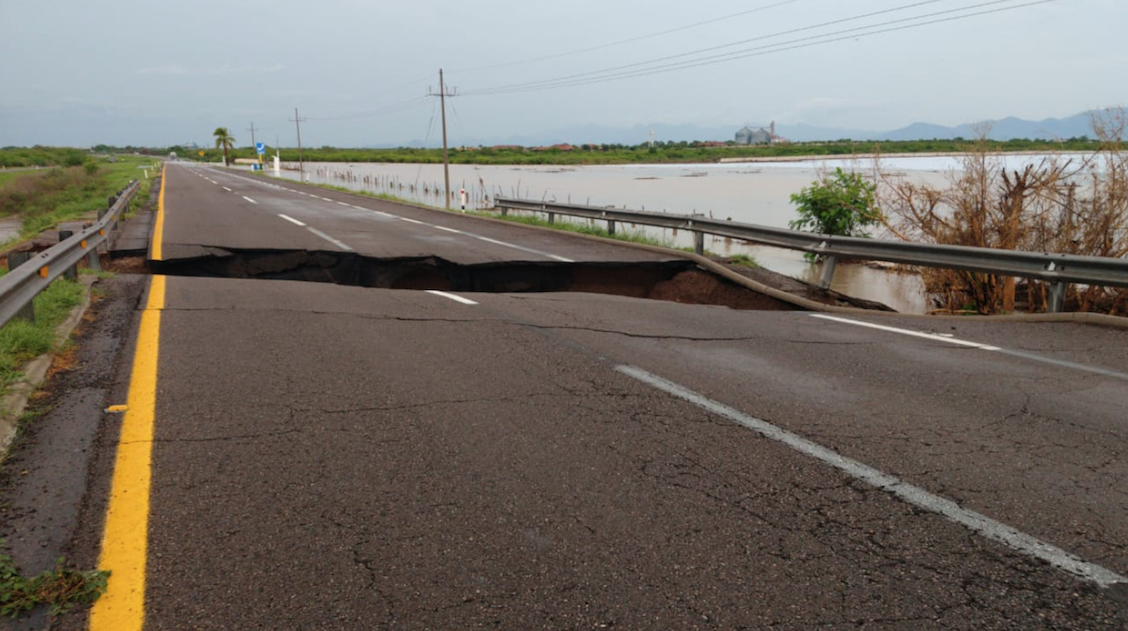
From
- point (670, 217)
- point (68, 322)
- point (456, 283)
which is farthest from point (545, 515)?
point (670, 217)

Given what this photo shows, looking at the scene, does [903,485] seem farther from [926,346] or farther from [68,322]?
[68,322]

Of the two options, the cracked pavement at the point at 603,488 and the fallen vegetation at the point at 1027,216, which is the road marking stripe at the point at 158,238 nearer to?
the cracked pavement at the point at 603,488

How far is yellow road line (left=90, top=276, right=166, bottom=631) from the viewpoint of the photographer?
2797mm

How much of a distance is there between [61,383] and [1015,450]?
600 centimetres

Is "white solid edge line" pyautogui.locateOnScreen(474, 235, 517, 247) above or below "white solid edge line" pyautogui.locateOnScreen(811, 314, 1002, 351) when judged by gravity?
above

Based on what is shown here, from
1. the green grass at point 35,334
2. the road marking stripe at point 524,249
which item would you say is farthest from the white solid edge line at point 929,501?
the road marking stripe at point 524,249

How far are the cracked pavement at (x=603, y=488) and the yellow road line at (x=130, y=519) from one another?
65 mm

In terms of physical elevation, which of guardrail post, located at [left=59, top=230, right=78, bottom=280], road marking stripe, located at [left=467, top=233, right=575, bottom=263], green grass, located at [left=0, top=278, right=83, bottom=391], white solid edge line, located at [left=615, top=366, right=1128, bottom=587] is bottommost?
white solid edge line, located at [left=615, top=366, right=1128, bottom=587]

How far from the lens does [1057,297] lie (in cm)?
898

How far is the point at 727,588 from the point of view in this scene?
3.01m

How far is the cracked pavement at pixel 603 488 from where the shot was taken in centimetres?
292

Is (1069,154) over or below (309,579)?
over

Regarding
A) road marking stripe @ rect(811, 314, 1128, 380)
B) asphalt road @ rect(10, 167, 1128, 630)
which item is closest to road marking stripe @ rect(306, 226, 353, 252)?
asphalt road @ rect(10, 167, 1128, 630)

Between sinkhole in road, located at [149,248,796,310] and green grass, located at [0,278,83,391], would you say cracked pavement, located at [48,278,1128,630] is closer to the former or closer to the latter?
green grass, located at [0,278,83,391]
